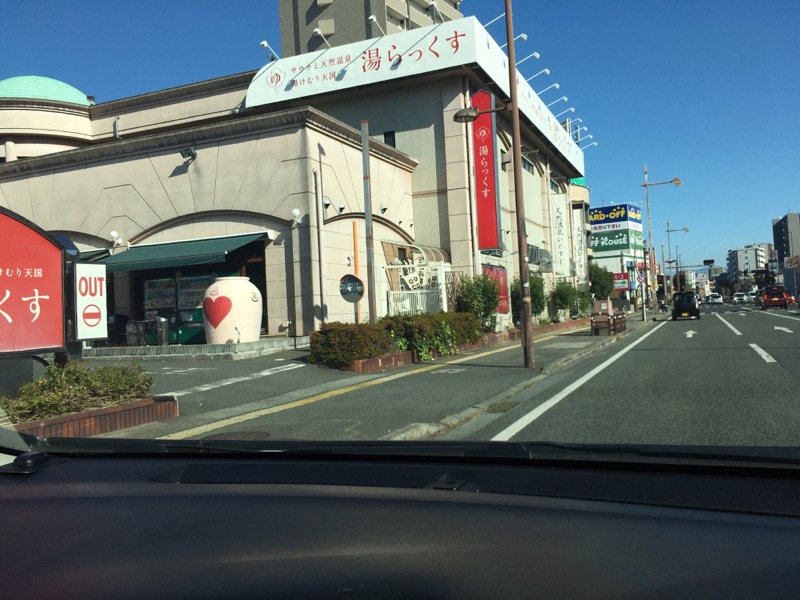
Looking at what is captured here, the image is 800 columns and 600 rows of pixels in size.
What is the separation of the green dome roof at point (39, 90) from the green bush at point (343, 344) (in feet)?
79.2

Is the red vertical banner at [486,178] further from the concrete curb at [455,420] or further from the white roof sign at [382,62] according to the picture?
the concrete curb at [455,420]

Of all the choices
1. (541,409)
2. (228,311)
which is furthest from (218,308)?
(541,409)

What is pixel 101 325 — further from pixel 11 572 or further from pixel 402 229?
pixel 402 229

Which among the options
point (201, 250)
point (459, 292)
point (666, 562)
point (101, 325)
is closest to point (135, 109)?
point (201, 250)

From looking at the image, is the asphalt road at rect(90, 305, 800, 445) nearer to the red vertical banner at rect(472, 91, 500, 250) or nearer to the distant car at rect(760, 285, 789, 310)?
the red vertical banner at rect(472, 91, 500, 250)

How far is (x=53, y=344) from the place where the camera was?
809 cm

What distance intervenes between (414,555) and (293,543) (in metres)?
0.39

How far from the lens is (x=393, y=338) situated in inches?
603

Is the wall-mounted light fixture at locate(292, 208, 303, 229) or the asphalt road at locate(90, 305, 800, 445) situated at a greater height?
the wall-mounted light fixture at locate(292, 208, 303, 229)

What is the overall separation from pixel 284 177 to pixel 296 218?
5.13 ft

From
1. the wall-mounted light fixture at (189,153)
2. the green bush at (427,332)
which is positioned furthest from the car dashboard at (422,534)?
the wall-mounted light fixture at (189,153)

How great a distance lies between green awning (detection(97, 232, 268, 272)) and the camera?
18766mm

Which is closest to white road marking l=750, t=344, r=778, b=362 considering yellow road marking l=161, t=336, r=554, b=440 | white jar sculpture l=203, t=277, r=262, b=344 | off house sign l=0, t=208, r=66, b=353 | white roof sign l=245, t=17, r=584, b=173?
yellow road marking l=161, t=336, r=554, b=440

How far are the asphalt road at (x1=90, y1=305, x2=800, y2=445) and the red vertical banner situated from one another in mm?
11110
